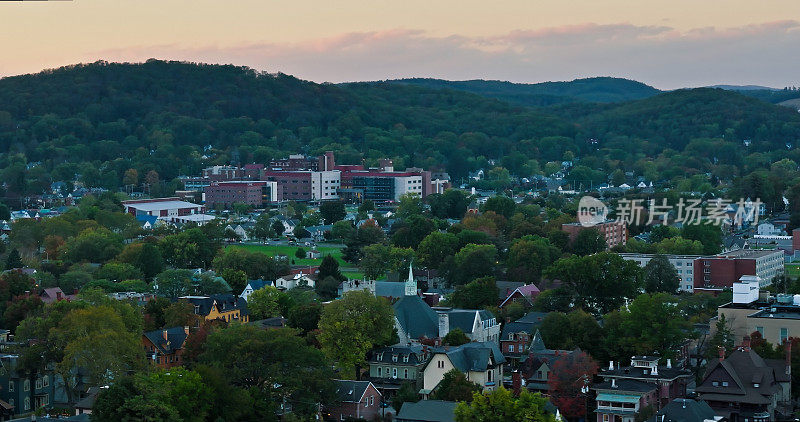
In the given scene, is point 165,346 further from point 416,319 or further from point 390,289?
point 390,289

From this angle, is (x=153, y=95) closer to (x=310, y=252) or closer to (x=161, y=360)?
(x=310, y=252)

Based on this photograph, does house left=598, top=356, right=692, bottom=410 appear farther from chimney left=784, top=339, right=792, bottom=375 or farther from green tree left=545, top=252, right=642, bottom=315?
green tree left=545, top=252, right=642, bottom=315

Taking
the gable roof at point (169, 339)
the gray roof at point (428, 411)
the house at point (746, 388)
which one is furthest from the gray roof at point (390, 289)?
the house at point (746, 388)

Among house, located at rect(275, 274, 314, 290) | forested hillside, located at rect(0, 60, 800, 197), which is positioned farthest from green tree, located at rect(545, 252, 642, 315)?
forested hillside, located at rect(0, 60, 800, 197)

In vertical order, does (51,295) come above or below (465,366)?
below

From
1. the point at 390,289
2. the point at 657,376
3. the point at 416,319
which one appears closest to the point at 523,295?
the point at 390,289
